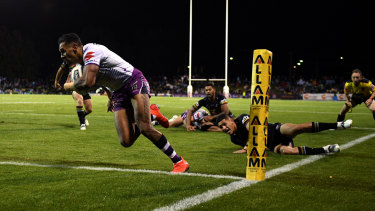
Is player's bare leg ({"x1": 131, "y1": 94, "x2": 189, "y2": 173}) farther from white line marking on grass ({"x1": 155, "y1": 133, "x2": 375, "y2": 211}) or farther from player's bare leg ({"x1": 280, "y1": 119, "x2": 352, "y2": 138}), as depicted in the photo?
player's bare leg ({"x1": 280, "y1": 119, "x2": 352, "y2": 138})

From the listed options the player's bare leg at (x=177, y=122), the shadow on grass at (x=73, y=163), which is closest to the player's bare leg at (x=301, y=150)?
the shadow on grass at (x=73, y=163)

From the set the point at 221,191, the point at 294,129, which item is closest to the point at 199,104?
the point at 294,129

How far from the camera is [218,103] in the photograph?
34.0 feet

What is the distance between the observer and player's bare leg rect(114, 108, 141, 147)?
5.29 meters

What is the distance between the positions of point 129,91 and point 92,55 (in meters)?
0.65

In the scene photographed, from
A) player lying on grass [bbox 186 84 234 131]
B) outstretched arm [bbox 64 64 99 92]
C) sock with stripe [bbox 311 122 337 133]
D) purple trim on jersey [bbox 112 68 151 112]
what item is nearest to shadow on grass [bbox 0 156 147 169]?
purple trim on jersey [bbox 112 68 151 112]

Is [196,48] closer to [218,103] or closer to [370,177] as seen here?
[218,103]

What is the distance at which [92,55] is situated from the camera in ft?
16.0

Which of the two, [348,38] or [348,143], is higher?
[348,38]

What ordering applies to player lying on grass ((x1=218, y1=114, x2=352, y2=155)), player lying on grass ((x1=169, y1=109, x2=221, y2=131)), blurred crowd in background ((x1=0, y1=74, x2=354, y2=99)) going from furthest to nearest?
1. blurred crowd in background ((x1=0, y1=74, x2=354, y2=99))
2. player lying on grass ((x1=169, y1=109, x2=221, y2=131))
3. player lying on grass ((x1=218, y1=114, x2=352, y2=155))

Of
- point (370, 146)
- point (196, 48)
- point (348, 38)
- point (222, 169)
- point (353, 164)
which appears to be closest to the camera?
point (222, 169)

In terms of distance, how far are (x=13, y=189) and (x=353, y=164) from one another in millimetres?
4387

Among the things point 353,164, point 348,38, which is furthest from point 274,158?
point 348,38

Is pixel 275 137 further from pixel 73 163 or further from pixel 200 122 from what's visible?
pixel 200 122
